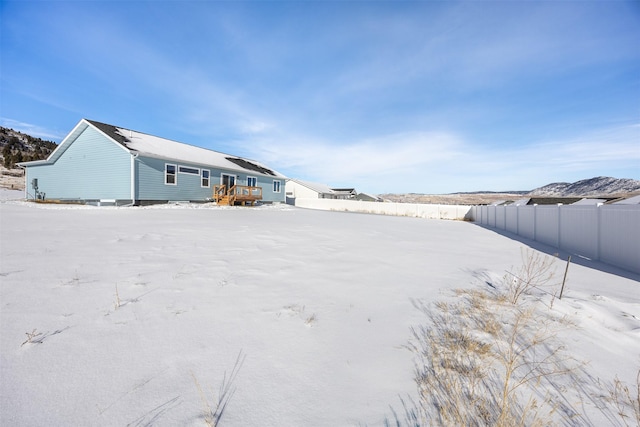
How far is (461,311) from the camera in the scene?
3.18 meters

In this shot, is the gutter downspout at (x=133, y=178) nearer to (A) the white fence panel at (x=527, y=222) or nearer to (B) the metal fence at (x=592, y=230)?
(B) the metal fence at (x=592, y=230)

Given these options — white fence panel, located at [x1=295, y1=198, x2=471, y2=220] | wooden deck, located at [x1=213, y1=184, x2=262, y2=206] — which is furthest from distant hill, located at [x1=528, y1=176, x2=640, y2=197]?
wooden deck, located at [x1=213, y1=184, x2=262, y2=206]

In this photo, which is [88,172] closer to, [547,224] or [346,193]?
[547,224]

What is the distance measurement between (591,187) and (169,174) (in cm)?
15214

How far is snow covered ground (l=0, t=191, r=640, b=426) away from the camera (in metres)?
1.67

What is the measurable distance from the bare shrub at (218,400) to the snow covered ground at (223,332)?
0.12ft

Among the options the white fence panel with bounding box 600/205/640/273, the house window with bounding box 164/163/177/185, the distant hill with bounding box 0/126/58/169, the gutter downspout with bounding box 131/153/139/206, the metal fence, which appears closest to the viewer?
the white fence panel with bounding box 600/205/640/273

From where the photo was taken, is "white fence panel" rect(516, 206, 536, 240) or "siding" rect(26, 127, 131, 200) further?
"siding" rect(26, 127, 131, 200)

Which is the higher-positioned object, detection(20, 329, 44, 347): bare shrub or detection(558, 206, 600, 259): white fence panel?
detection(558, 206, 600, 259): white fence panel

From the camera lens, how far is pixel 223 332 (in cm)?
248

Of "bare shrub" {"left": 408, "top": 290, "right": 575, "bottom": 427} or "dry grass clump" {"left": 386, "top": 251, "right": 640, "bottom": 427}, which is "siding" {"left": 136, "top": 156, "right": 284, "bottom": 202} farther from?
"dry grass clump" {"left": 386, "top": 251, "right": 640, "bottom": 427}

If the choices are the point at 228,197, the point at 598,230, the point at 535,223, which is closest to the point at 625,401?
the point at 598,230

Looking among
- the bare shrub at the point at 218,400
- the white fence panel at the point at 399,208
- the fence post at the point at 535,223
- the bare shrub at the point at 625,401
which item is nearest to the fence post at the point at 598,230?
the fence post at the point at 535,223

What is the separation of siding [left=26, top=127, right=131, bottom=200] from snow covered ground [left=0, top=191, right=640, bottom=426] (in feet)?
38.7
